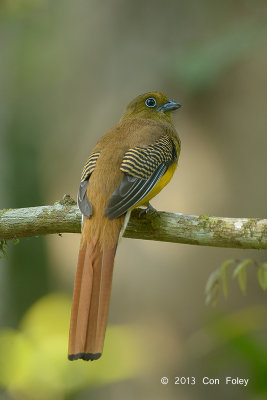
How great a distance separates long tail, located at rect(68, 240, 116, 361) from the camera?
2.62m

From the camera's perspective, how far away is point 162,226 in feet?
10.2

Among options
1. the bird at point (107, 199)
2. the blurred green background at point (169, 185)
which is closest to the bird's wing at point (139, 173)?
the bird at point (107, 199)

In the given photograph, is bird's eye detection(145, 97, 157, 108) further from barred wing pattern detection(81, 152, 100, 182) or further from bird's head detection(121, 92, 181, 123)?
barred wing pattern detection(81, 152, 100, 182)

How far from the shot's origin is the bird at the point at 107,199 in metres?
2.69

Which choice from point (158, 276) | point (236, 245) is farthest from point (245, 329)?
point (158, 276)

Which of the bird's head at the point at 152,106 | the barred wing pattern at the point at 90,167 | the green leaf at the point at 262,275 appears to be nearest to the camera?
the green leaf at the point at 262,275

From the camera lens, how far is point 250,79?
17.2 ft

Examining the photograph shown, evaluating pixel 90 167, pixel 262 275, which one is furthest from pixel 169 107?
pixel 262 275

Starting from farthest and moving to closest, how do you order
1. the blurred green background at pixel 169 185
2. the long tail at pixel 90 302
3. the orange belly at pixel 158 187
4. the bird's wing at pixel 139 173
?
the blurred green background at pixel 169 185
the orange belly at pixel 158 187
the bird's wing at pixel 139 173
the long tail at pixel 90 302

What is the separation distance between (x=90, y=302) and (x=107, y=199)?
653 mm

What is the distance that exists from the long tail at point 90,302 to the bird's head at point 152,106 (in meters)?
1.70

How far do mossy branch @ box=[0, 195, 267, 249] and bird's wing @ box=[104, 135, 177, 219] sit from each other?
7.0 inches

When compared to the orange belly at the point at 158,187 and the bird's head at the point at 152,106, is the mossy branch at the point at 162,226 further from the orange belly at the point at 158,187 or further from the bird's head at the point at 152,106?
the bird's head at the point at 152,106

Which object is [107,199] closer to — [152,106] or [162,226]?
[162,226]
